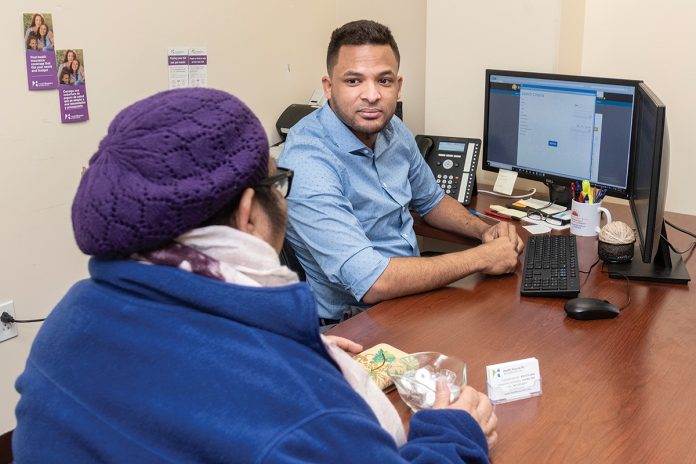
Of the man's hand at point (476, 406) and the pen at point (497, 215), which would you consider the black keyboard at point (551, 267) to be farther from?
the man's hand at point (476, 406)

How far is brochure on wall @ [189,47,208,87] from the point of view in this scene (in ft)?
8.91

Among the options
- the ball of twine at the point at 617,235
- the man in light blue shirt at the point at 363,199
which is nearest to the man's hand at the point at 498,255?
the man in light blue shirt at the point at 363,199

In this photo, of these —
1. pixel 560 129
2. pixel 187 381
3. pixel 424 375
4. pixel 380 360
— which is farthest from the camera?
pixel 560 129

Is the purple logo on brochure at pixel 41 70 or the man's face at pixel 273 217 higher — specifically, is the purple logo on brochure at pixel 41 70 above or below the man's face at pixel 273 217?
above

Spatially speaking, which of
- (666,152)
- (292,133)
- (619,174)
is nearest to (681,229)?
(619,174)

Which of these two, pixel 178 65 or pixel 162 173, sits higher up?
pixel 178 65

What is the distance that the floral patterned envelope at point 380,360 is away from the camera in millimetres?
1386

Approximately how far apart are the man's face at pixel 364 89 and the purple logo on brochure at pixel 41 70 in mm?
900

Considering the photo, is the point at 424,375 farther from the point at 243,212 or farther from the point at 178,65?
the point at 178,65

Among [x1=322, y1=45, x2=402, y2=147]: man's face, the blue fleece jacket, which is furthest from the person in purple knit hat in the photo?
[x1=322, y1=45, x2=402, y2=147]: man's face

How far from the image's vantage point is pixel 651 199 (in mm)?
1701

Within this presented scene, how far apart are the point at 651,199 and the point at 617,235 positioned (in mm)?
287

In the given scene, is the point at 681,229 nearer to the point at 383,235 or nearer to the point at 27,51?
the point at 383,235

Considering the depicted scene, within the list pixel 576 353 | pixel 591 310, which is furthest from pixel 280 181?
pixel 591 310
